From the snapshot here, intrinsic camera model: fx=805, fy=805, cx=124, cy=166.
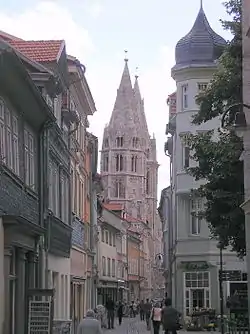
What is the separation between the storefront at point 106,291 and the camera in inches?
2612

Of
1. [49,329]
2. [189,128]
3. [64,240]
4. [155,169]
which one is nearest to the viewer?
[49,329]

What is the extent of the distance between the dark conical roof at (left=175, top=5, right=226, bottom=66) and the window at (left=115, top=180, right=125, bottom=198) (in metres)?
110

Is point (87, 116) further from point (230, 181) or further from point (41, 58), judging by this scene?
point (230, 181)

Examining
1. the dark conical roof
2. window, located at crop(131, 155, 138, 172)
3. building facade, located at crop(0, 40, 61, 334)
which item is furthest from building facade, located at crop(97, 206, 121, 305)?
window, located at crop(131, 155, 138, 172)

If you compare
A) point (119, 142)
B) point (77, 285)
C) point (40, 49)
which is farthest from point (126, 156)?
point (40, 49)

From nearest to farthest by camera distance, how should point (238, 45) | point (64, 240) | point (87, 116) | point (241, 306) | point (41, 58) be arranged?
point (238, 45)
point (41, 58)
point (64, 240)
point (241, 306)
point (87, 116)

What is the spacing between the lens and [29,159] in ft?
75.2

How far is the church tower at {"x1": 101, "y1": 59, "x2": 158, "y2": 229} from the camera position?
6216 inches

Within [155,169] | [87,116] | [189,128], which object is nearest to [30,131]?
[87,116]

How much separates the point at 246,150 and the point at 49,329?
656cm

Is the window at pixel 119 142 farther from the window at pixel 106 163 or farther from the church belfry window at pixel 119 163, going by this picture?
the window at pixel 106 163

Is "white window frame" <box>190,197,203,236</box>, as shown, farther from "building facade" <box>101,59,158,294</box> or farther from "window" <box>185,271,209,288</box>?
"building facade" <box>101,59,158,294</box>

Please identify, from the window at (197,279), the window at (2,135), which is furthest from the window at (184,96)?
the window at (2,135)

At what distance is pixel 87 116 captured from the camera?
4144 cm
